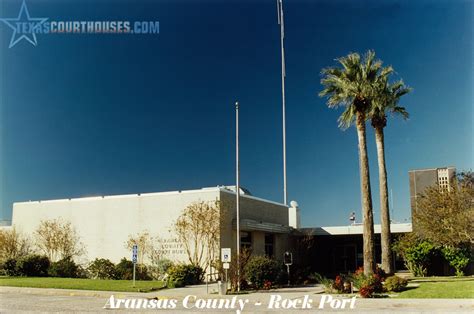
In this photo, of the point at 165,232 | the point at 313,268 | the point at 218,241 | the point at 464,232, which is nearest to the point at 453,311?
the point at 464,232

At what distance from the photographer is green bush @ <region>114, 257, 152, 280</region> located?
30.9 metres

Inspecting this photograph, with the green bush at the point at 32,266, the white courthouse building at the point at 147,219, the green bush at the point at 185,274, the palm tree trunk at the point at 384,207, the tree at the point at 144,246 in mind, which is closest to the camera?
the green bush at the point at 185,274

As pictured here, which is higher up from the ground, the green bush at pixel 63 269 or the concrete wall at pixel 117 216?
the concrete wall at pixel 117 216

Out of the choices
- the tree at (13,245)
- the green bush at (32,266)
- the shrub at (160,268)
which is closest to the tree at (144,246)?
the shrub at (160,268)

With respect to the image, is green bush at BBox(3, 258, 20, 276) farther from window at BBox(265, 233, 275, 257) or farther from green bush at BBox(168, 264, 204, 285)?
window at BBox(265, 233, 275, 257)

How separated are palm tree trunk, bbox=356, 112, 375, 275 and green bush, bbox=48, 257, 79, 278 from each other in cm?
1912

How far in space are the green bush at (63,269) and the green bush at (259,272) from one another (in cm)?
1385

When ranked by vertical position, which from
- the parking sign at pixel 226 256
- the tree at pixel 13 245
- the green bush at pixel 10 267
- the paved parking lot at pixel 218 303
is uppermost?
the tree at pixel 13 245

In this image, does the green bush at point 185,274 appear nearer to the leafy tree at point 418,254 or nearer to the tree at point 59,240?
the tree at point 59,240

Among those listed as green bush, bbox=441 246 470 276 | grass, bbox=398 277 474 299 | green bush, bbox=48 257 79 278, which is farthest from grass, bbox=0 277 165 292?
green bush, bbox=441 246 470 276

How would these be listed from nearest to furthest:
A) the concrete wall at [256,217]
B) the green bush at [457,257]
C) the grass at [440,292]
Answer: the grass at [440,292], the concrete wall at [256,217], the green bush at [457,257]

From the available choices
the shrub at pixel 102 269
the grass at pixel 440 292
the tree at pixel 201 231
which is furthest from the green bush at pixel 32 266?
the grass at pixel 440 292

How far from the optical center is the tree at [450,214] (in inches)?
1023

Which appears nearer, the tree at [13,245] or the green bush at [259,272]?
the green bush at [259,272]
